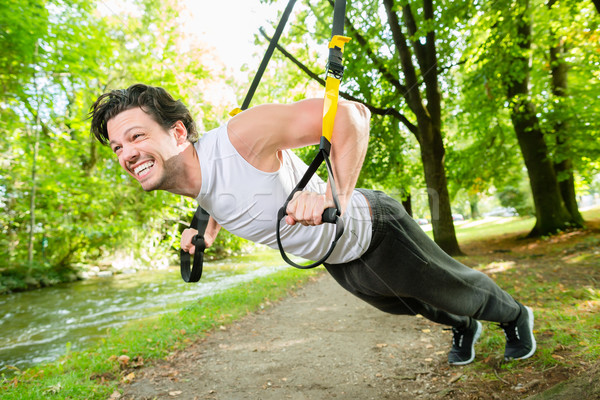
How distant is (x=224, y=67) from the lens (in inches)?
807

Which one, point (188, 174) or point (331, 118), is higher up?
point (331, 118)

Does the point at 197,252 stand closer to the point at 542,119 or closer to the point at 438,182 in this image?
the point at 438,182

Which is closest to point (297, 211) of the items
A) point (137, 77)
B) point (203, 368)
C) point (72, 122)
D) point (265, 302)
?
point (203, 368)

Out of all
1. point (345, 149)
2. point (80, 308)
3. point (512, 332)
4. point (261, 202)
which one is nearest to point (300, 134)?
point (345, 149)

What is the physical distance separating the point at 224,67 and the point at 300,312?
57.8 feet

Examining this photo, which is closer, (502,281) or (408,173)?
(502,281)

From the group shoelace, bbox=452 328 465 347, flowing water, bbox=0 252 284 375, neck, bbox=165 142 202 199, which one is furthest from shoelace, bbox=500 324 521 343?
flowing water, bbox=0 252 284 375

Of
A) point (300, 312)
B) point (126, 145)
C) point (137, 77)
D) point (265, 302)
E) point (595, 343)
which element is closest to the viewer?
point (126, 145)

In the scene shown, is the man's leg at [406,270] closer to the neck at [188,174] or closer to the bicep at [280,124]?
the bicep at [280,124]

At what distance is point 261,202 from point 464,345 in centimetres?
228

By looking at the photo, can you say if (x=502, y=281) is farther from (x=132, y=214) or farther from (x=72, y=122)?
(x=132, y=214)

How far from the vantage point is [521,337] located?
2709 millimetres

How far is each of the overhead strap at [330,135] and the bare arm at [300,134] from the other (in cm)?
8

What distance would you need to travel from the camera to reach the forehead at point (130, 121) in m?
1.79
